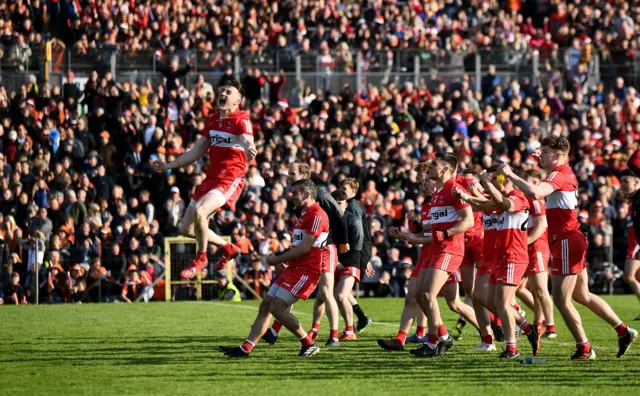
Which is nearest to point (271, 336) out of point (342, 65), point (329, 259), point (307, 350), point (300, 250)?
point (329, 259)

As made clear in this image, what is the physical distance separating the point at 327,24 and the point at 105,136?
29.3 ft

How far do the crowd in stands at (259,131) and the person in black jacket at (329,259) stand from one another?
872 centimetres

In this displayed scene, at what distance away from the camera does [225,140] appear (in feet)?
42.3

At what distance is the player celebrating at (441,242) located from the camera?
1218 centimetres

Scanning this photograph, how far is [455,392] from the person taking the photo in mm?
9859

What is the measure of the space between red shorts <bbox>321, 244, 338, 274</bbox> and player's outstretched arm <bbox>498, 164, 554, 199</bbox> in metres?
3.61

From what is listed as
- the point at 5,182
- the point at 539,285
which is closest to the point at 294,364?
the point at 539,285

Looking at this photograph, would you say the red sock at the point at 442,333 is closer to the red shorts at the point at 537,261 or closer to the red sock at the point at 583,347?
the red sock at the point at 583,347

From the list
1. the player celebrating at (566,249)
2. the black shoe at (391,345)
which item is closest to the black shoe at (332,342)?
the black shoe at (391,345)

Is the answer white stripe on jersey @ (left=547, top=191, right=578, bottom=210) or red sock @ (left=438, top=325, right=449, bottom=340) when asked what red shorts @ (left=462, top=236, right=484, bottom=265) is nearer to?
red sock @ (left=438, top=325, right=449, bottom=340)

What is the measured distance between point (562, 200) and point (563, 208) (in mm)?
91

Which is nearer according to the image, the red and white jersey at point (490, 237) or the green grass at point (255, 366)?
the green grass at point (255, 366)

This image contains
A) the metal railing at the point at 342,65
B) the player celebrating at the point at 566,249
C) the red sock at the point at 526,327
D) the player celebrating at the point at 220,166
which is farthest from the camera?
the metal railing at the point at 342,65

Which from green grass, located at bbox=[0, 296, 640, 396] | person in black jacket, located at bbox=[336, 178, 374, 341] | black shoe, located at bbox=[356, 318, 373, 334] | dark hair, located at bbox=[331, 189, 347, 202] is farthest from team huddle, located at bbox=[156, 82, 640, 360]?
black shoe, located at bbox=[356, 318, 373, 334]
